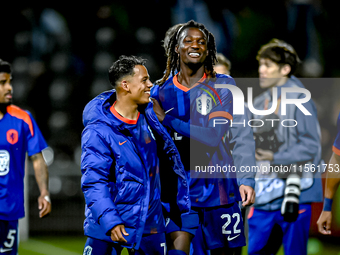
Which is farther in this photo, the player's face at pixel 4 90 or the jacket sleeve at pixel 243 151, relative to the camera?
the player's face at pixel 4 90

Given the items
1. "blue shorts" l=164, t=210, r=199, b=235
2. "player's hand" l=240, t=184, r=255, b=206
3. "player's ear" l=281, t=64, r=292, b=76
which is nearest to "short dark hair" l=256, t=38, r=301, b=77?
"player's ear" l=281, t=64, r=292, b=76

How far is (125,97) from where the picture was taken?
141 inches

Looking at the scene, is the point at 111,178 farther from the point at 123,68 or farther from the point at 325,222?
the point at 325,222

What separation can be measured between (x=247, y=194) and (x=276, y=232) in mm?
1397

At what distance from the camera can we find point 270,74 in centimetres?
557

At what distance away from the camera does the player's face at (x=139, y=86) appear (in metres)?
3.56

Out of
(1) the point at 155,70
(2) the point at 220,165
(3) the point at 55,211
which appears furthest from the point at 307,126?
(1) the point at 155,70

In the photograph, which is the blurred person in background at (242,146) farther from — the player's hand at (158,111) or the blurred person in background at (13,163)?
the blurred person in background at (13,163)

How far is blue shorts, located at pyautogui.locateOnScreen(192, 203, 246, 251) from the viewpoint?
4.03 m

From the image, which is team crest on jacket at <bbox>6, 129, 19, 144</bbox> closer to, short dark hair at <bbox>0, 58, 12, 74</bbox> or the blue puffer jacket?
short dark hair at <bbox>0, 58, 12, 74</bbox>

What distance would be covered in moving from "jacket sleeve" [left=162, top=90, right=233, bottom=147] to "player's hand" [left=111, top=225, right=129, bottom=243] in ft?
3.00

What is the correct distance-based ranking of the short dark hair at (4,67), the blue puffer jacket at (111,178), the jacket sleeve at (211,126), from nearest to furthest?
the blue puffer jacket at (111,178) < the jacket sleeve at (211,126) < the short dark hair at (4,67)

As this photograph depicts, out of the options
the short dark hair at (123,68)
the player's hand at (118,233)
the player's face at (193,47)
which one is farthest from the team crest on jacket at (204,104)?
the player's hand at (118,233)

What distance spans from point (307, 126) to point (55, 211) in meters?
5.79
